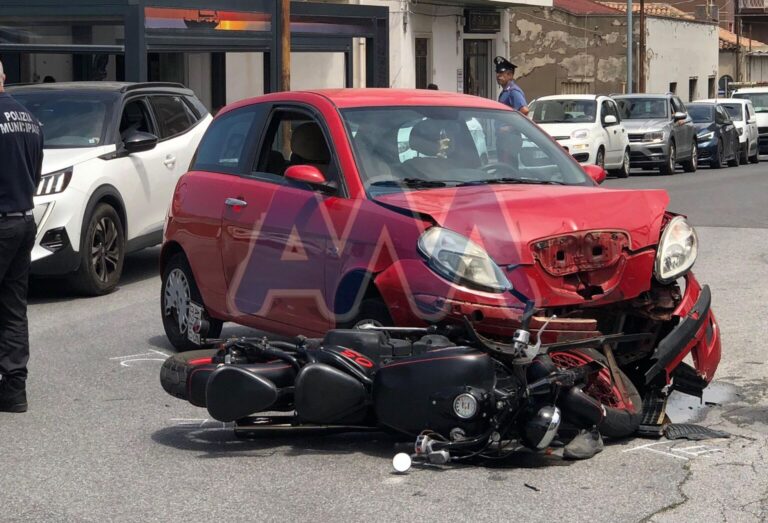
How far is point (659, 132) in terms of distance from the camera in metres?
29.9

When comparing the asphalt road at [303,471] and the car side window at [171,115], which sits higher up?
the car side window at [171,115]

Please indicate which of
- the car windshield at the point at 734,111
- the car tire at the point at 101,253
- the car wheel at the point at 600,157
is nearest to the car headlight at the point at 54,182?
the car tire at the point at 101,253

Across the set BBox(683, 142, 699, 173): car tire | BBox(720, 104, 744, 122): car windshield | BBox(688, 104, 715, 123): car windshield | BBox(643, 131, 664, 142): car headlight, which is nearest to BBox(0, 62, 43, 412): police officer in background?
BBox(643, 131, 664, 142): car headlight

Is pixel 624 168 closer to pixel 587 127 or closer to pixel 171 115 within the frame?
pixel 587 127

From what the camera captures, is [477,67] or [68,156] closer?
[68,156]

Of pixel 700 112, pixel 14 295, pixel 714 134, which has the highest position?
pixel 700 112

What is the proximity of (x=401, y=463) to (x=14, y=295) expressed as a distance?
270 centimetres

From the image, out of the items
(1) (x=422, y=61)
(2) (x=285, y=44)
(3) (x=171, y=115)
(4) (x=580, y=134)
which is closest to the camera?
(3) (x=171, y=115)

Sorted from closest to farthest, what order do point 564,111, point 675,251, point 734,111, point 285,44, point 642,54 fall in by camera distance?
point 675,251 < point 285,44 < point 564,111 < point 734,111 < point 642,54

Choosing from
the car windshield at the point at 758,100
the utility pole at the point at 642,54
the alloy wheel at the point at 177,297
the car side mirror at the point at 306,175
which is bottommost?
the alloy wheel at the point at 177,297

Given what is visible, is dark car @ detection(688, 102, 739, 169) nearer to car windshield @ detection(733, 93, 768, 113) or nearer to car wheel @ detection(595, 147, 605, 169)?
car wheel @ detection(595, 147, 605, 169)

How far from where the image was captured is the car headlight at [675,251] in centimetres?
661

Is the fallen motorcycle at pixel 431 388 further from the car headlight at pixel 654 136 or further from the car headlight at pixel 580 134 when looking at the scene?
the car headlight at pixel 654 136

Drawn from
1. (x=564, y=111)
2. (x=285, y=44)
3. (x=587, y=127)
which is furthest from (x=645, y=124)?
(x=285, y=44)
